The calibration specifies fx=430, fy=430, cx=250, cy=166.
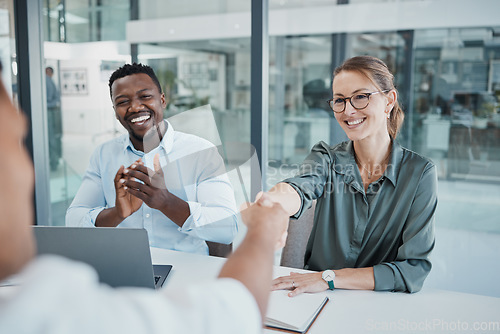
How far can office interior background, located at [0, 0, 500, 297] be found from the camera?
2.64 metres

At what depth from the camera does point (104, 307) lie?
0.48 meters

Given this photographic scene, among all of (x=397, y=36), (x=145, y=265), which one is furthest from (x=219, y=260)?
(x=397, y=36)

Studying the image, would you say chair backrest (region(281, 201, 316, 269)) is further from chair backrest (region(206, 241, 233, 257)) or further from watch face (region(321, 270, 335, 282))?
watch face (region(321, 270, 335, 282))

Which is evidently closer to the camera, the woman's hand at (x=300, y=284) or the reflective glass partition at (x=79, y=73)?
the woman's hand at (x=300, y=284)

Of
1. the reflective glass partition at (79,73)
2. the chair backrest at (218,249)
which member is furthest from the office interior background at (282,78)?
the chair backrest at (218,249)

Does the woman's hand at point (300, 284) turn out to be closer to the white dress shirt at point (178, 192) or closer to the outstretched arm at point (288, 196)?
the outstretched arm at point (288, 196)

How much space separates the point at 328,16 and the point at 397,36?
0.47m

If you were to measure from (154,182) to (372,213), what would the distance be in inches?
38.1

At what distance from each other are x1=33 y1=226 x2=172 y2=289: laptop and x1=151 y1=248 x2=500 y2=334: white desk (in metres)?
0.10

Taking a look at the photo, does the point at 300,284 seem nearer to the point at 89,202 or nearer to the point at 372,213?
the point at 372,213

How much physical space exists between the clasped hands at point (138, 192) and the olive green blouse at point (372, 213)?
63 centimetres

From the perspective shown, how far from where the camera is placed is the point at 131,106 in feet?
7.41

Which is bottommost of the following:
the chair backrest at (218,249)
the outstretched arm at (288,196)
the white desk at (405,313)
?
the chair backrest at (218,249)

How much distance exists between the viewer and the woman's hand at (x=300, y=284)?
Result: 140cm
